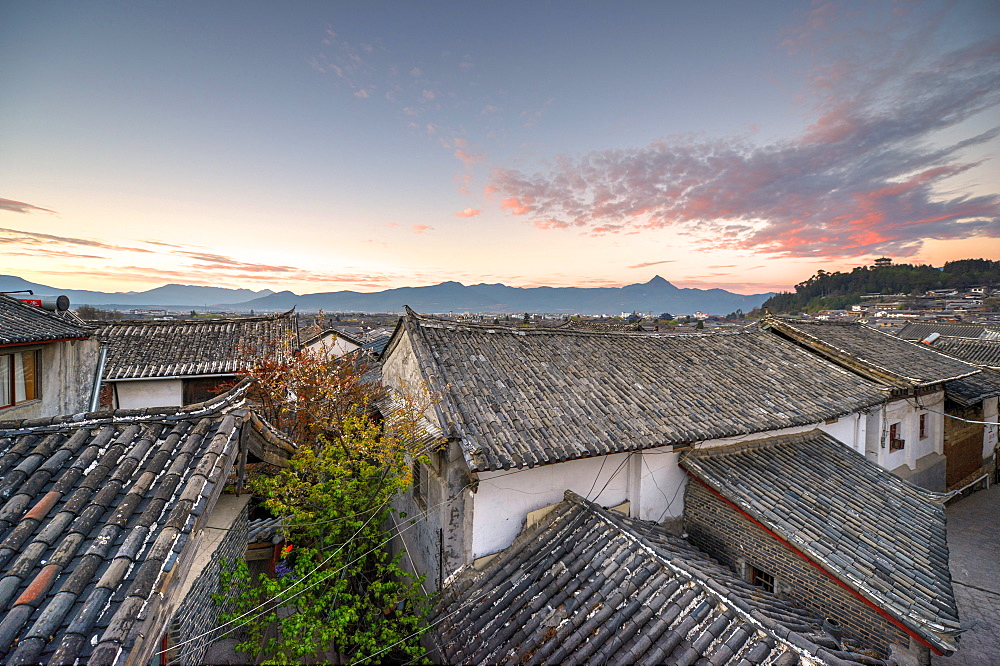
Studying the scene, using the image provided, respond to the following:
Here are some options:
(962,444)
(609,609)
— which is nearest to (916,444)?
(962,444)

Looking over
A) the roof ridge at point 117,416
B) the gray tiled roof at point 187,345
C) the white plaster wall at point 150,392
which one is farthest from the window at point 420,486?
the white plaster wall at point 150,392

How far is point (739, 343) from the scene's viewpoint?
1517cm

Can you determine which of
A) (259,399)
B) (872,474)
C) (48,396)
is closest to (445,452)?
(259,399)

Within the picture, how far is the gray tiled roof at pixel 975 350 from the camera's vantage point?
2370 cm

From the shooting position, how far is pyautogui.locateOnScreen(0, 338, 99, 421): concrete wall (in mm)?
12297

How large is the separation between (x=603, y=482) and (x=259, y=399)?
10.6m

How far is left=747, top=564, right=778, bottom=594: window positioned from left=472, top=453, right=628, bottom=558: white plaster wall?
2646 millimetres

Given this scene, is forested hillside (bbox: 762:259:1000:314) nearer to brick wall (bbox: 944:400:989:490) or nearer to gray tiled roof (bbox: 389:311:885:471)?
brick wall (bbox: 944:400:989:490)

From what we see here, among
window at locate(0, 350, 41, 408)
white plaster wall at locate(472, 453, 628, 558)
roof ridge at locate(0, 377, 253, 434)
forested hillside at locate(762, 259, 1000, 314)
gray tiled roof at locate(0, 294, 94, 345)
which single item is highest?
forested hillside at locate(762, 259, 1000, 314)

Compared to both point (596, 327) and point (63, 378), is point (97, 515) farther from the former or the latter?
point (596, 327)

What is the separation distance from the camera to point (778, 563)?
7.83 m

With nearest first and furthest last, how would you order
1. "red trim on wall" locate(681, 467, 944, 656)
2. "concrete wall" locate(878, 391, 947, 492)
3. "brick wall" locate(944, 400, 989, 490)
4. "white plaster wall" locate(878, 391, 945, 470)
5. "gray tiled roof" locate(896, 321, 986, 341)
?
"red trim on wall" locate(681, 467, 944, 656) < "white plaster wall" locate(878, 391, 945, 470) < "concrete wall" locate(878, 391, 947, 492) < "brick wall" locate(944, 400, 989, 490) < "gray tiled roof" locate(896, 321, 986, 341)

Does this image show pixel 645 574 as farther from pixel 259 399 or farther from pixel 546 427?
pixel 259 399

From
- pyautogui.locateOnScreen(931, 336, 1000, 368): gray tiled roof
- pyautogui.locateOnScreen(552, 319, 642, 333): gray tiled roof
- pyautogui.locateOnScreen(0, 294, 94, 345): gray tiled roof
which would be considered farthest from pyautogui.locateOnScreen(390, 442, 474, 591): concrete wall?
pyautogui.locateOnScreen(931, 336, 1000, 368): gray tiled roof
